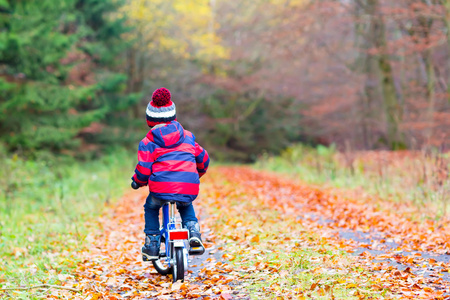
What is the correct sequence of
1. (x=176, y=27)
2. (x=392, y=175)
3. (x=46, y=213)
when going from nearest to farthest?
(x=46, y=213) → (x=392, y=175) → (x=176, y=27)

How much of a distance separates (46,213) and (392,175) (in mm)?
8655

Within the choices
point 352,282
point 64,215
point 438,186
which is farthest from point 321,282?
point 64,215

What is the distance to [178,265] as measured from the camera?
16.7 feet

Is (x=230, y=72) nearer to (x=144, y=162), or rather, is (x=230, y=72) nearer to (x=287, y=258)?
(x=287, y=258)

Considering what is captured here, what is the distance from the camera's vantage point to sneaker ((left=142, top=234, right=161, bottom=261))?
5371 millimetres

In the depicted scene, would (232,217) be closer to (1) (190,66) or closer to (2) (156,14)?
(2) (156,14)

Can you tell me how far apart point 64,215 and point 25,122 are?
28.1 feet

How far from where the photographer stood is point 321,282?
4.55 m

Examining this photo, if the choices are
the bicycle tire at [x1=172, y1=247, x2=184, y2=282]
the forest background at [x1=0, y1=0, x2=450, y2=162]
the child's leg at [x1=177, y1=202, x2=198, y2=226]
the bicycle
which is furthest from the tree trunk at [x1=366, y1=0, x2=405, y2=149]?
the bicycle tire at [x1=172, y1=247, x2=184, y2=282]

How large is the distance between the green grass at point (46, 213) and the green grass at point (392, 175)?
20.4 feet

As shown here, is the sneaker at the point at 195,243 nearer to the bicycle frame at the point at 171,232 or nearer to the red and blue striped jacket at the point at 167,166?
the bicycle frame at the point at 171,232

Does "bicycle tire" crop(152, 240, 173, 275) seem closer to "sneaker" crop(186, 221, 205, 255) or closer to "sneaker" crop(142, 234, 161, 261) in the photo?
"sneaker" crop(142, 234, 161, 261)

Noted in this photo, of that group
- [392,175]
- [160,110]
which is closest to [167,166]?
[160,110]

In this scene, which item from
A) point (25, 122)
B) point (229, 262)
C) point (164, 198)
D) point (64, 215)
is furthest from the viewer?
point (25, 122)
